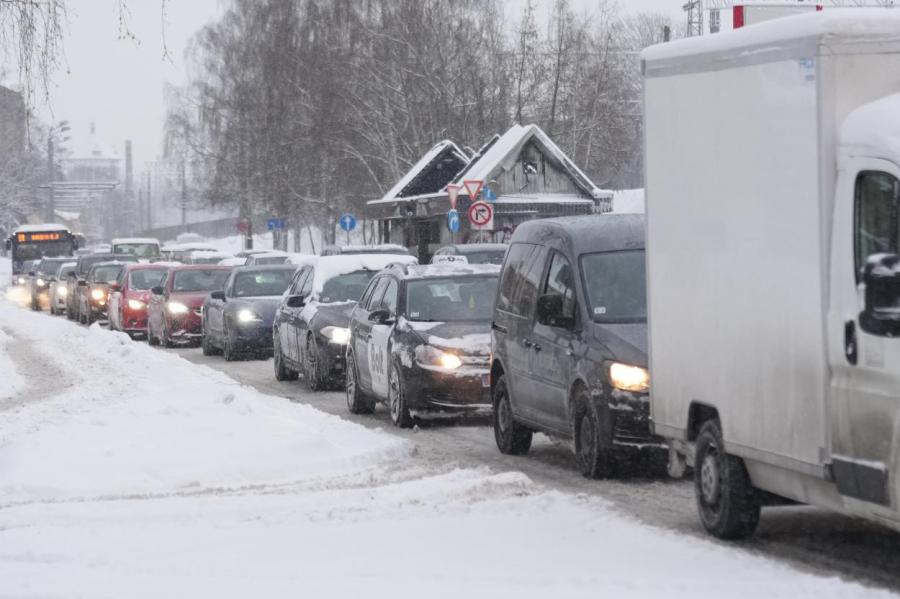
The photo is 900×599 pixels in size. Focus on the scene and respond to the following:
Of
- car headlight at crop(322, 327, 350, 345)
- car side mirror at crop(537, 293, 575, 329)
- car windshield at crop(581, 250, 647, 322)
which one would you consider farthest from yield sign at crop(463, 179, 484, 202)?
car side mirror at crop(537, 293, 575, 329)

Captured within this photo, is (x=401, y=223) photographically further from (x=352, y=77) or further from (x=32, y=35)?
(x=32, y=35)

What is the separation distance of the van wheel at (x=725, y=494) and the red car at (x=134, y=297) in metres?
28.9

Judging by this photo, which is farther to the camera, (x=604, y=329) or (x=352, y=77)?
(x=352, y=77)

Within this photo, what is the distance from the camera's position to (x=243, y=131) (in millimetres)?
82688

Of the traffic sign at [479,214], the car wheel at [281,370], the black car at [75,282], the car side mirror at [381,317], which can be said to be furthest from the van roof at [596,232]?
the black car at [75,282]

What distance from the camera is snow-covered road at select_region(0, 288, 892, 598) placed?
8039 millimetres

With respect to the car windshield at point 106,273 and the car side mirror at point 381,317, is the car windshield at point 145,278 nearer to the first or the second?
the car windshield at point 106,273

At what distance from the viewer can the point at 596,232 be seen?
44.0ft

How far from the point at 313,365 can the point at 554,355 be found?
9077 millimetres

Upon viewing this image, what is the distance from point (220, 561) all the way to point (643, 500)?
3.46 metres

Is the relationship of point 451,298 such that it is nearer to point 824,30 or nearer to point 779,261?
point 779,261

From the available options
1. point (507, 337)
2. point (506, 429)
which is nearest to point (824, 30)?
point (507, 337)

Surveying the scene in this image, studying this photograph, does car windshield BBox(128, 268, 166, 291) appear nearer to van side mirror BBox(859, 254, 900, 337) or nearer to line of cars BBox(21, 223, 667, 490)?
line of cars BBox(21, 223, 667, 490)

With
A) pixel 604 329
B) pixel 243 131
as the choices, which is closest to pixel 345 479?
pixel 604 329
